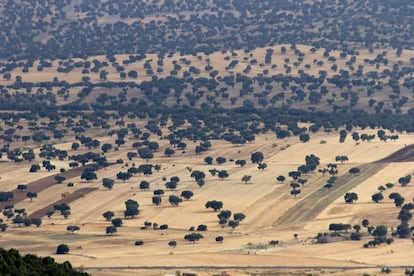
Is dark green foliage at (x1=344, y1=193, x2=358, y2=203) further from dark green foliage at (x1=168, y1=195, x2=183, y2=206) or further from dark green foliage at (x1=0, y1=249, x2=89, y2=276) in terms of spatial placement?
dark green foliage at (x1=0, y1=249, x2=89, y2=276)

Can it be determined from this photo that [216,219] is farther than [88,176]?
No

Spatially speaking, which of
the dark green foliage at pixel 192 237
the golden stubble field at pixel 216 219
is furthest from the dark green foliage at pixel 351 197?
the dark green foliage at pixel 192 237

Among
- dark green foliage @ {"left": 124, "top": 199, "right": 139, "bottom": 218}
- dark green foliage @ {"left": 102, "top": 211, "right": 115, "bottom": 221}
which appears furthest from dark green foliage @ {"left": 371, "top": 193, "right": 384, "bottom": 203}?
dark green foliage @ {"left": 102, "top": 211, "right": 115, "bottom": 221}

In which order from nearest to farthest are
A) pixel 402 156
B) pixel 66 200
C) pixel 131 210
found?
pixel 131 210
pixel 66 200
pixel 402 156

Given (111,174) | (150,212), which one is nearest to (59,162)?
(111,174)

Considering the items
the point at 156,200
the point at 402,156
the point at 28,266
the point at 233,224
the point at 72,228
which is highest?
the point at 402,156

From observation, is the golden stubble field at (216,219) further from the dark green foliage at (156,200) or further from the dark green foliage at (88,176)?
the dark green foliage at (88,176)

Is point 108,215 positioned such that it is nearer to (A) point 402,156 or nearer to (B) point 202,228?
(B) point 202,228

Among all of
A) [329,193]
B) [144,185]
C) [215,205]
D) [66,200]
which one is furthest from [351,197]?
[66,200]
